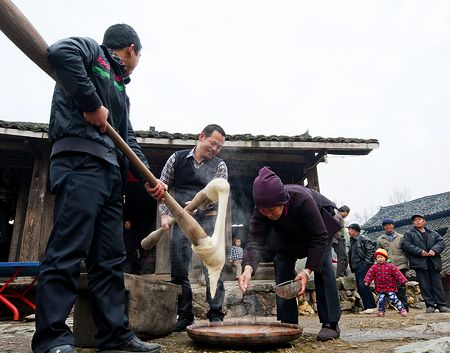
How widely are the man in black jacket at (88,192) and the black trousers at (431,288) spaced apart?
688cm

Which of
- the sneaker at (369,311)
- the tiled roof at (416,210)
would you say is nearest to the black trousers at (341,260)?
the sneaker at (369,311)

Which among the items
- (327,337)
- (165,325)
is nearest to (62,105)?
(165,325)

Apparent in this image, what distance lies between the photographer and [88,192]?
2289 mm

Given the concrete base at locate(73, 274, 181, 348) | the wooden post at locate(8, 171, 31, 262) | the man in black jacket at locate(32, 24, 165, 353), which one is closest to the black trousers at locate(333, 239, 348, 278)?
the concrete base at locate(73, 274, 181, 348)

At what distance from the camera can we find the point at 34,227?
303 inches

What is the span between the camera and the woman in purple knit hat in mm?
3196

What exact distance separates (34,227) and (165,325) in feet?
17.6

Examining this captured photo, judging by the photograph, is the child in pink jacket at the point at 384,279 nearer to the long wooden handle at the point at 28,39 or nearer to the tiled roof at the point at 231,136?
the tiled roof at the point at 231,136

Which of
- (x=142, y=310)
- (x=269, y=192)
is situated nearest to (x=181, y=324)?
(x=142, y=310)

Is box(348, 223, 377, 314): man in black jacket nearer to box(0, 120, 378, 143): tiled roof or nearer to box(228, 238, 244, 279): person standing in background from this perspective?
box(0, 120, 378, 143): tiled roof

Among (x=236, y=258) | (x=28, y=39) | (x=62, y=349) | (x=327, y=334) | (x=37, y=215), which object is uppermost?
(x=37, y=215)

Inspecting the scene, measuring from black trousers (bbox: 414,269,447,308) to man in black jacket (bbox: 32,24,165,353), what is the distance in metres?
6.88

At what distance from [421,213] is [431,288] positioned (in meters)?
29.1

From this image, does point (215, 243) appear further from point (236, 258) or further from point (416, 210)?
point (416, 210)
